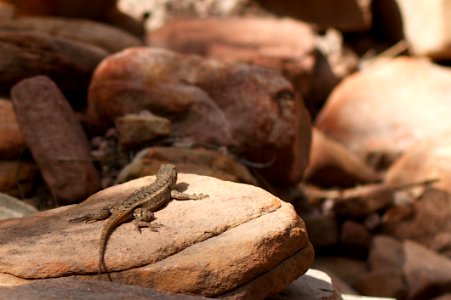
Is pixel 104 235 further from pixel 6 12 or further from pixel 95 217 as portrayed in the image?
pixel 6 12

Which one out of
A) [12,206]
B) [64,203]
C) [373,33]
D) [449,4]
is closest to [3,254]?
[12,206]

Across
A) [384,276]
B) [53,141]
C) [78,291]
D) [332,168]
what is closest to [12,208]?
[53,141]

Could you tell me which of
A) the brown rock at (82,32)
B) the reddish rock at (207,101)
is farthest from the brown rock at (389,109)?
the reddish rock at (207,101)

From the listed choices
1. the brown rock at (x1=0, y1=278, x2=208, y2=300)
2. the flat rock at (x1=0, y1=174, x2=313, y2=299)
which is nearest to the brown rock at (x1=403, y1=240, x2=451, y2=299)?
the flat rock at (x1=0, y1=174, x2=313, y2=299)

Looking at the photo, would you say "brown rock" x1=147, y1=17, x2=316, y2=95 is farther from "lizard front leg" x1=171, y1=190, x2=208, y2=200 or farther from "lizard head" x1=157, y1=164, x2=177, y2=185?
"lizard front leg" x1=171, y1=190, x2=208, y2=200

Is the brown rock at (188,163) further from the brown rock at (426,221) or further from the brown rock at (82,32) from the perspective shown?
the brown rock at (426,221)

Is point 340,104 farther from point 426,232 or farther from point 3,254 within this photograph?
point 3,254
